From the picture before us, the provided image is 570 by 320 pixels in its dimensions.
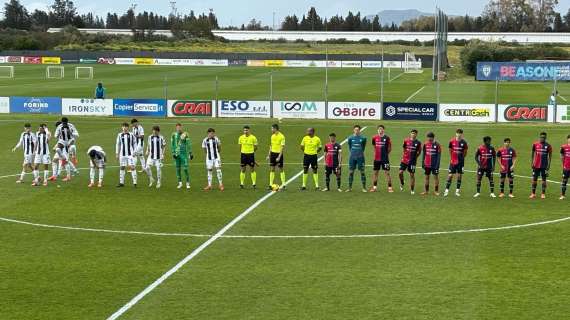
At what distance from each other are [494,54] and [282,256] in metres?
95.9

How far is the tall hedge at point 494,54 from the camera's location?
10656 centimetres

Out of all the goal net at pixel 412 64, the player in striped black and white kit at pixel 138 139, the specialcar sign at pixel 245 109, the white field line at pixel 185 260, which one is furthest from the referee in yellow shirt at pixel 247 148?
the goal net at pixel 412 64

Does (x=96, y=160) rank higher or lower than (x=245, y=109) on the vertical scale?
lower

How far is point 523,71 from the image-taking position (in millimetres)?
97062

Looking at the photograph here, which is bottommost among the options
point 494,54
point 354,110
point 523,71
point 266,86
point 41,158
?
point 41,158

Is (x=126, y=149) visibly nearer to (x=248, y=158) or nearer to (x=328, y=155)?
(x=248, y=158)

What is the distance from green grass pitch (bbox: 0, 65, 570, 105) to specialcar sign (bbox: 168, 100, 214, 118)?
3.60 meters

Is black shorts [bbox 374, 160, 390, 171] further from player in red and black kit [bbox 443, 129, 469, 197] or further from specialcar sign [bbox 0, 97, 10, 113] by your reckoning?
specialcar sign [bbox 0, 97, 10, 113]

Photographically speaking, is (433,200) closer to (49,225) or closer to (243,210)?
(243,210)

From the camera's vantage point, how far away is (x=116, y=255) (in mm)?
20344

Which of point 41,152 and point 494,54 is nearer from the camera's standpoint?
point 41,152

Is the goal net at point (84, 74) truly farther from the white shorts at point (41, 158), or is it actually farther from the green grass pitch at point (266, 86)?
the white shorts at point (41, 158)

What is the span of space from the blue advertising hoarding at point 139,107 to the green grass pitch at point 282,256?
2607 centimetres

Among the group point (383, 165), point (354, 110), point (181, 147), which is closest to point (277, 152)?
point (181, 147)
